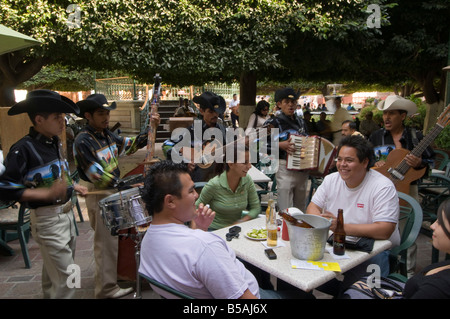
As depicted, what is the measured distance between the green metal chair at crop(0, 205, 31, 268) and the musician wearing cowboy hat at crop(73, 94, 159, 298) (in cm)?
142

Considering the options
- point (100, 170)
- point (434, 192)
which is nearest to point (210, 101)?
point (100, 170)

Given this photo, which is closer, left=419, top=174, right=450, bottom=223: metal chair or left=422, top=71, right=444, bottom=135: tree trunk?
left=419, top=174, right=450, bottom=223: metal chair

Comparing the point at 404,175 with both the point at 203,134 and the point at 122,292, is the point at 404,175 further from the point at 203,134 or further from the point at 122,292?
the point at 122,292

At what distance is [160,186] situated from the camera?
194 centimetres

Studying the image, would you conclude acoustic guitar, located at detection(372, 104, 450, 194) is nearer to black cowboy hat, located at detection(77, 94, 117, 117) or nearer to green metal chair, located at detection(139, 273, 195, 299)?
green metal chair, located at detection(139, 273, 195, 299)

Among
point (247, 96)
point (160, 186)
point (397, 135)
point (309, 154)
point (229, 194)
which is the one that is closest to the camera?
point (160, 186)

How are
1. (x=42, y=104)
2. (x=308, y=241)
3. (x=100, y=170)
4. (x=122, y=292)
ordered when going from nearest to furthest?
(x=308, y=241) → (x=42, y=104) → (x=100, y=170) → (x=122, y=292)

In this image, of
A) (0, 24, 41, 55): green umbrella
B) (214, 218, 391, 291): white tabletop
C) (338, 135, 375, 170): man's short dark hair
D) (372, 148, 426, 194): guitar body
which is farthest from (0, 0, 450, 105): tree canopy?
(214, 218, 391, 291): white tabletop

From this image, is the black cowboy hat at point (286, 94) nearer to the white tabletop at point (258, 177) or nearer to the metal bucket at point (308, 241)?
the white tabletop at point (258, 177)

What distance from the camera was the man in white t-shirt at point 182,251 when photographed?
166cm

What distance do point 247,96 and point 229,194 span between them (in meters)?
8.85

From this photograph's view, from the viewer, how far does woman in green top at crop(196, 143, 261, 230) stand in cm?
330

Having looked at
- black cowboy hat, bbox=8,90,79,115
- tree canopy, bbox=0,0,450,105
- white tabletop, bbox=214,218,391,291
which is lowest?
white tabletop, bbox=214,218,391,291
